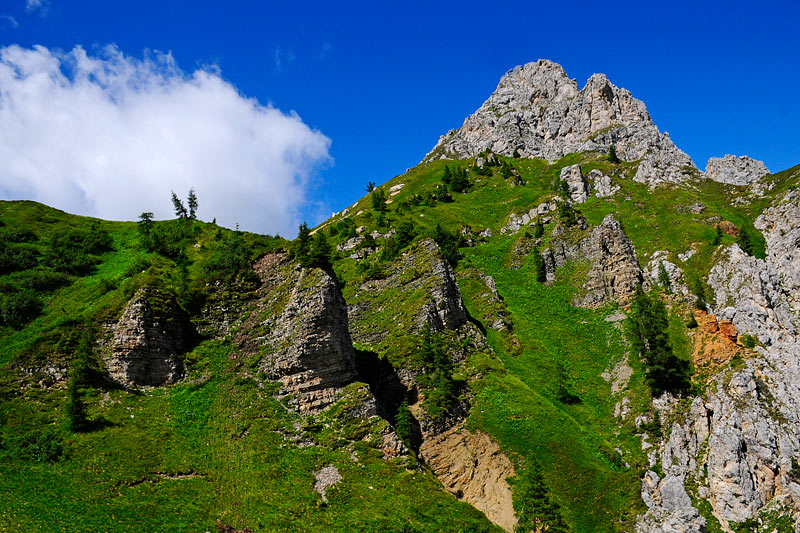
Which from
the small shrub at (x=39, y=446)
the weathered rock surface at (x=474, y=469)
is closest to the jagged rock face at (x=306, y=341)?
the weathered rock surface at (x=474, y=469)

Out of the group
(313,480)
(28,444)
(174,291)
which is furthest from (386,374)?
(28,444)

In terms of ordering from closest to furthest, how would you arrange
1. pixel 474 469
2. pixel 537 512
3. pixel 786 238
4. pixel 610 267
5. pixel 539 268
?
pixel 537 512
pixel 474 469
pixel 610 267
pixel 786 238
pixel 539 268

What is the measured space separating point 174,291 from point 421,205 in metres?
95.9

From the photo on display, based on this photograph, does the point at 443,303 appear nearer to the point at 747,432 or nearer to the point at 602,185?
the point at 747,432

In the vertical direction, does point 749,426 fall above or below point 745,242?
below

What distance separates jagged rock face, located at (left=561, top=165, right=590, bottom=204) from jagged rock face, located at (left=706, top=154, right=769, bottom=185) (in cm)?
4684

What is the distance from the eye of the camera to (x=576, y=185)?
14275cm

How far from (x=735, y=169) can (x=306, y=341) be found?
6539 inches

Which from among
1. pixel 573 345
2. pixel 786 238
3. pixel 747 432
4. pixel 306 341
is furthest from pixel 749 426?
pixel 786 238

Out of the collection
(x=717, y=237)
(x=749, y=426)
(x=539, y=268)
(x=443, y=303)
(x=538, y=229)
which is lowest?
(x=749, y=426)

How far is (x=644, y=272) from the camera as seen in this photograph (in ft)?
293

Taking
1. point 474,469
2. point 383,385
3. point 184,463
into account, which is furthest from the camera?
point 383,385

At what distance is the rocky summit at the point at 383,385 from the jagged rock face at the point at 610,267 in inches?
16.7

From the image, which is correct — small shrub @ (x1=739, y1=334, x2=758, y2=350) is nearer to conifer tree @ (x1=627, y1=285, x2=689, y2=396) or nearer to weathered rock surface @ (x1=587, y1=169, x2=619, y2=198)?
conifer tree @ (x1=627, y1=285, x2=689, y2=396)
